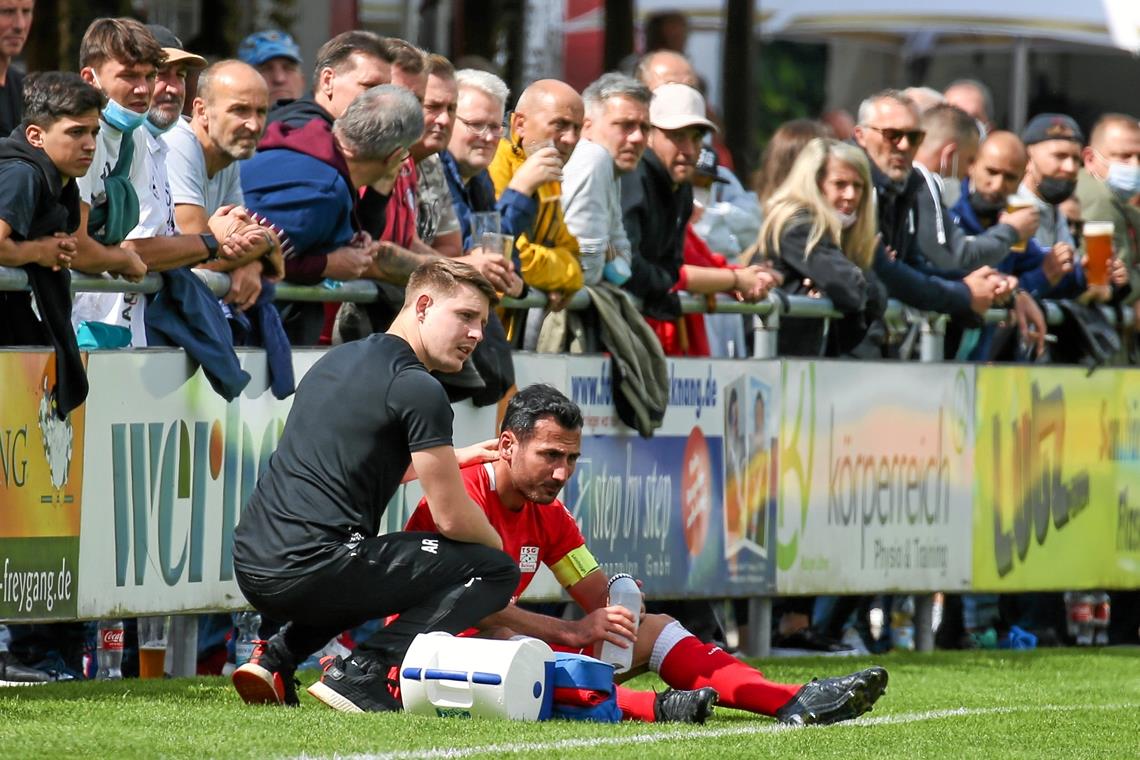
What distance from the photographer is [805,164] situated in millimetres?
11914

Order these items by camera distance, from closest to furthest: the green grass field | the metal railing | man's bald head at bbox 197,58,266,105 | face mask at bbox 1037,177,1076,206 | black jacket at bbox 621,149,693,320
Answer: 1. the green grass field
2. the metal railing
3. man's bald head at bbox 197,58,266,105
4. black jacket at bbox 621,149,693,320
5. face mask at bbox 1037,177,1076,206

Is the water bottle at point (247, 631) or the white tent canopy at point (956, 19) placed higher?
the white tent canopy at point (956, 19)

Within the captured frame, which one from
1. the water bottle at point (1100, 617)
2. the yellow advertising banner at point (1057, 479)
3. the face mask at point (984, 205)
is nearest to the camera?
the yellow advertising banner at point (1057, 479)

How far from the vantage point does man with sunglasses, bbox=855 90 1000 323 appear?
12523 millimetres

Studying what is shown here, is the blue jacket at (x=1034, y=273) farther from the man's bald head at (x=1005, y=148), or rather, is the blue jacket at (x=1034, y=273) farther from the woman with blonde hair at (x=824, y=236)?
the woman with blonde hair at (x=824, y=236)

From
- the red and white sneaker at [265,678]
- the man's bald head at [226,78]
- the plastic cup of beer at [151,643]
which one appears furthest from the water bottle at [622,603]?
the man's bald head at [226,78]

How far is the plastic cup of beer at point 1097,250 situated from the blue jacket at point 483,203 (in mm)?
4371

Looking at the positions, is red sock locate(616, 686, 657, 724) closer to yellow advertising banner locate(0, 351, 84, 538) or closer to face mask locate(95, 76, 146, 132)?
yellow advertising banner locate(0, 351, 84, 538)

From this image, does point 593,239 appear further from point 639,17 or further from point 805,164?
point 639,17

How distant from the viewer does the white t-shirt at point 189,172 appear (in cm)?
943

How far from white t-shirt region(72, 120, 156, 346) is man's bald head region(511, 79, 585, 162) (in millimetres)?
2091

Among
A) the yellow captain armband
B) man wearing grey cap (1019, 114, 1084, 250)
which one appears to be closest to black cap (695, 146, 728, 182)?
man wearing grey cap (1019, 114, 1084, 250)

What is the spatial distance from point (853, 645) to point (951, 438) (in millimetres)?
1277

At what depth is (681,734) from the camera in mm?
7516
